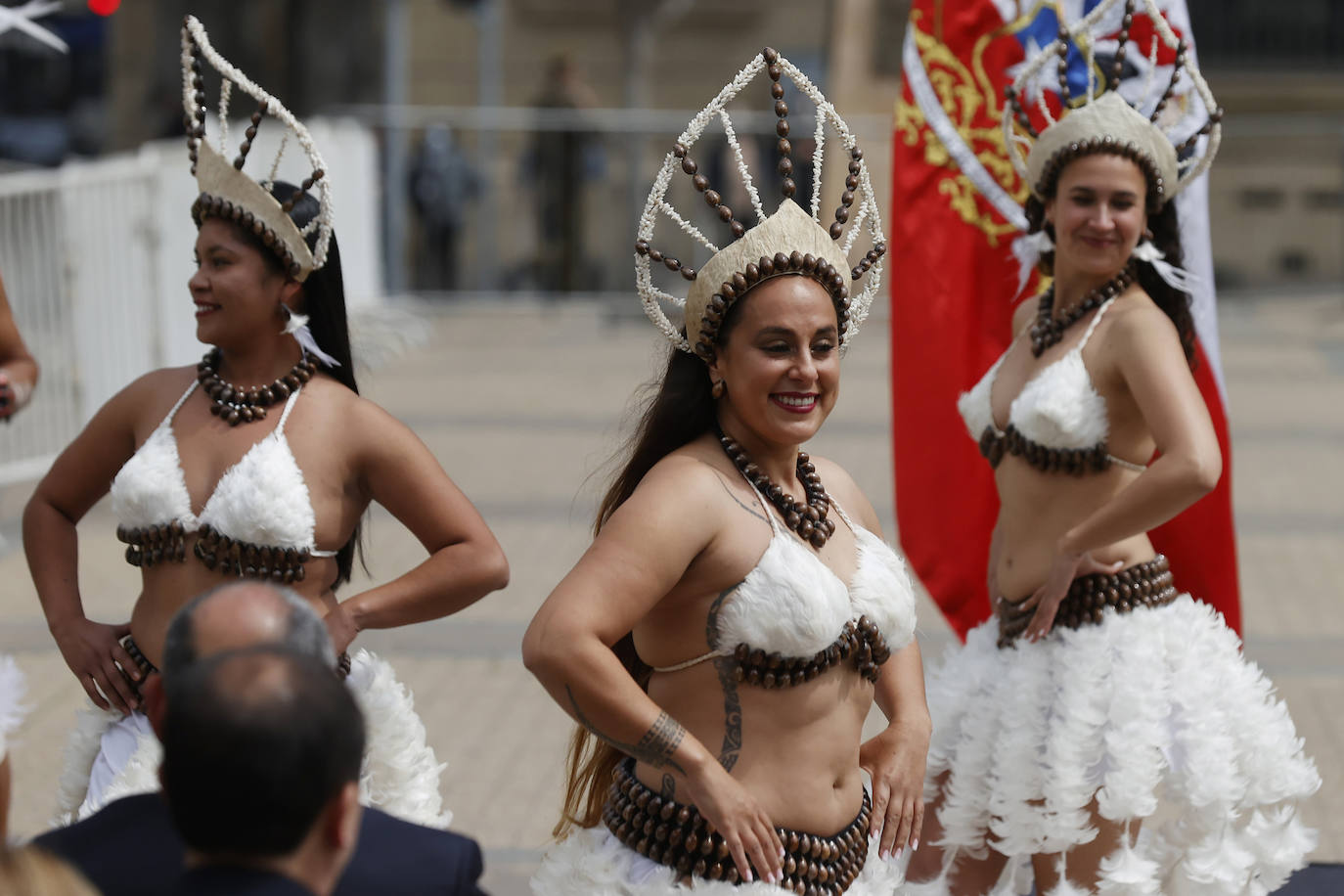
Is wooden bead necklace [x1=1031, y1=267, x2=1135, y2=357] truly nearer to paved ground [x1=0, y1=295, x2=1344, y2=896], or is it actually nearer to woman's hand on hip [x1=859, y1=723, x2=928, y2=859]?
paved ground [x1=0, y1=295, x2=1344, y2=896]

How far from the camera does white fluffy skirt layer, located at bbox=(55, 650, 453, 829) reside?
125 inches

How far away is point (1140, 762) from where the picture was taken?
3557mm

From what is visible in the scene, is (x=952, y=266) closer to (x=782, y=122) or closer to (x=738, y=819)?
(x=782, y=122)

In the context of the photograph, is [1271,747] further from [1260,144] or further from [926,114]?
[1260,144]

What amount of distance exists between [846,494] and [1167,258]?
56.2 inches

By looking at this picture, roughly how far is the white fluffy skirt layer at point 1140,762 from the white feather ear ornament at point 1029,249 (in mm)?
992

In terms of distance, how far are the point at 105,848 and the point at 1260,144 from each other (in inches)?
Result: 728

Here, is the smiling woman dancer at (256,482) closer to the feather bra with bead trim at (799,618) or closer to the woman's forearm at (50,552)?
the woman's forearm at (50,552)

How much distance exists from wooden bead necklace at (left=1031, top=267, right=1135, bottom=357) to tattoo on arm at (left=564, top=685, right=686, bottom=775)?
1.75 m

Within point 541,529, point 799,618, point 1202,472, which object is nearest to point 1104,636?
point 1202,472

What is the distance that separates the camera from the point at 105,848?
2016 millimetres

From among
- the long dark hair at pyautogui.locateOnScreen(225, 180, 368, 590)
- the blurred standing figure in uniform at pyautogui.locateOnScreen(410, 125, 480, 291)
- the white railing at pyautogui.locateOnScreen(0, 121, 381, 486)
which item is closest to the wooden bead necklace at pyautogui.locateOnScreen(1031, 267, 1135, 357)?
the long dark hair at pyautogui.locateOnScreen(225, 180, 368, 590)

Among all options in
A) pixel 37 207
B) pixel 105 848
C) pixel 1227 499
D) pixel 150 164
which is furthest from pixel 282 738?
pixel 150 164

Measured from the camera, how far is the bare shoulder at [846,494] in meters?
2.99
